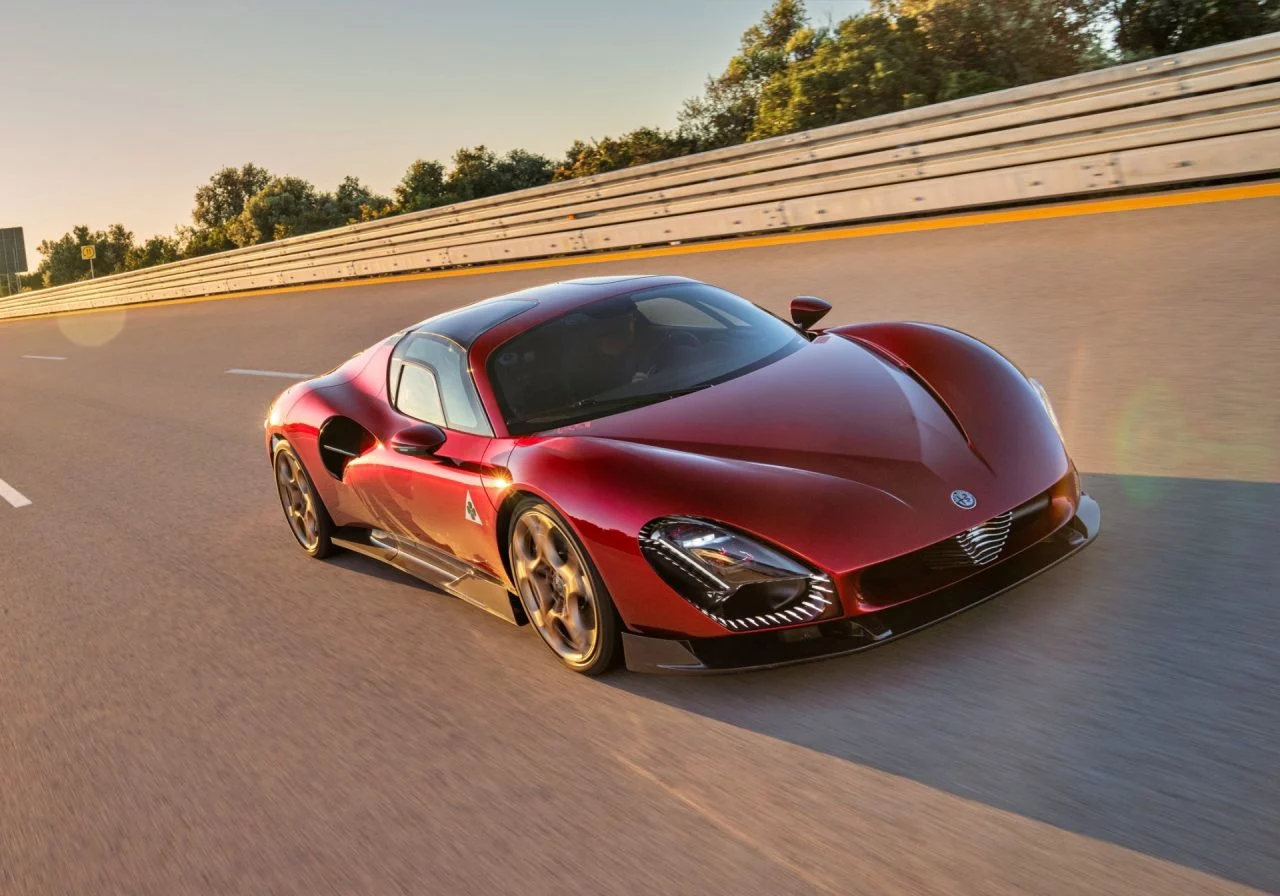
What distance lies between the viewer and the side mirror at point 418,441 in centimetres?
456

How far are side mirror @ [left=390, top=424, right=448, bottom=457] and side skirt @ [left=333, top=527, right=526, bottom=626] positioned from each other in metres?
0.50

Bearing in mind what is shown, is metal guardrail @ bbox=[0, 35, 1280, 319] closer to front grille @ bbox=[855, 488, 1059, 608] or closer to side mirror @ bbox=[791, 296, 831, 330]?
side mirror @ bbox=[791, 296, 831, 330]

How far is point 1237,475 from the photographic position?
4988 millimetres

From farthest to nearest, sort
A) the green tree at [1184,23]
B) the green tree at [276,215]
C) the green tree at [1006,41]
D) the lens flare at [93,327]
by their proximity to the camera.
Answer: the green tree at [276,215], the lens flare at [93,327], the green tree at [1006,41], the green tree at [1184,23]

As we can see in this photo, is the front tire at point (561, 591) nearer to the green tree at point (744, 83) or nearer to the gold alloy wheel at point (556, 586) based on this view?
the gold alloy wheel at point (556, 586)

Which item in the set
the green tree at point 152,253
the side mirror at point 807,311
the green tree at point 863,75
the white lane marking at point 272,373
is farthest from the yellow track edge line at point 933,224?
the green tree at point 152,253

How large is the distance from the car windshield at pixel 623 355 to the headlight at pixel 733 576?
0.96 metres

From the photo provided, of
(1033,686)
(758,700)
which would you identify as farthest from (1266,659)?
(758,700)

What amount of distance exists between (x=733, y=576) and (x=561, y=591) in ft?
2.80

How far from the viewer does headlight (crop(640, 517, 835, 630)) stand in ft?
11.4

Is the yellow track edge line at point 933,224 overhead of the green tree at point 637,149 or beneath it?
beneath

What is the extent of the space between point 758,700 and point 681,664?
0.88 feet

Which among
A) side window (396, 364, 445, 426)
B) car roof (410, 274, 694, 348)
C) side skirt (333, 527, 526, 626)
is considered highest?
car roof (410, 274, 694, 348)

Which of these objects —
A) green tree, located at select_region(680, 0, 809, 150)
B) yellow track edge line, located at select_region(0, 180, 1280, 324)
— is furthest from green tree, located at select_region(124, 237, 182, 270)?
yellow track edge line, located at select_region(0, 180, 1280, 324)
